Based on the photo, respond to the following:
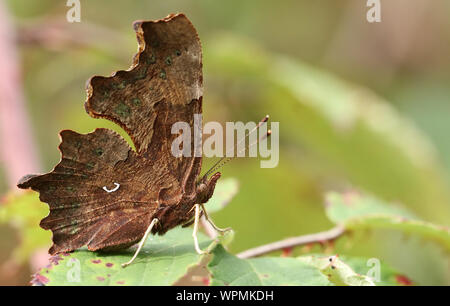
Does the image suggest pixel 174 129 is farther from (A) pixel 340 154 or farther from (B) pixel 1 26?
(A) pixel 340 154

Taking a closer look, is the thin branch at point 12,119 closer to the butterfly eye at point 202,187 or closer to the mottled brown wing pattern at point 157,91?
the mottled brown wing pattern at point 157,91

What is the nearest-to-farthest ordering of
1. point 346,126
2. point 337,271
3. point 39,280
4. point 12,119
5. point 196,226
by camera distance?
point 39,280 < point 337,271 < point 196,226 < point 12,119 < point 346,126

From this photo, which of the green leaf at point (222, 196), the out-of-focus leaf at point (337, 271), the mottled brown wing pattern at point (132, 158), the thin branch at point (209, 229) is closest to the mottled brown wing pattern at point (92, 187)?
the mottled brown wing pattern at point (132, 158)

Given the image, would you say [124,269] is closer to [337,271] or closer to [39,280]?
[39,280]

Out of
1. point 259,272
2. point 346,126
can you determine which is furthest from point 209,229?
point 346,126

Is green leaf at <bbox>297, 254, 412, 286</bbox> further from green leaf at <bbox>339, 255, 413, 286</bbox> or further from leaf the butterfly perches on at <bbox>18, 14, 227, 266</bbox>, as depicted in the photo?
leaf the butterfly perches on at <bbox>18, 14, 227, 266</bbox>

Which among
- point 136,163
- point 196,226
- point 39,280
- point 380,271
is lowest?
point 39,280
